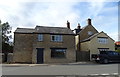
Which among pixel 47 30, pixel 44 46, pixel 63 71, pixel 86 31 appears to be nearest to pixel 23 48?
pixel 44 46

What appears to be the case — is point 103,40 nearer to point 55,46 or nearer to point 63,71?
point 55,46

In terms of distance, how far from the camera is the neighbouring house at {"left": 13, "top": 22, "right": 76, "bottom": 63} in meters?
32.6

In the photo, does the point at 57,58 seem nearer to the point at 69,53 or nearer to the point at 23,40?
the point at 69,53

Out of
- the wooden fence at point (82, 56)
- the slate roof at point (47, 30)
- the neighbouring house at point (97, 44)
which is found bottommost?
the wooden fence at point (82, 56)

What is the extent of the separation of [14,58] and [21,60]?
1.31 meters

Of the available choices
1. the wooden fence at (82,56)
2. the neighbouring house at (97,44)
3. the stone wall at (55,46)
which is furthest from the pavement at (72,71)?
→ the neighbouring house at (97,44)

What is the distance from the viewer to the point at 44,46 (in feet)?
107

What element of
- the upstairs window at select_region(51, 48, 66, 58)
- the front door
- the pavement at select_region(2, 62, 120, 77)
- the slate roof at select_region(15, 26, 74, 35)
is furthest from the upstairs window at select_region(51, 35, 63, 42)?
the pavement at select_region(2, 62, 120, 77)

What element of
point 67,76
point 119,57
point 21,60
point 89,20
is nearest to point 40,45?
point 21,60

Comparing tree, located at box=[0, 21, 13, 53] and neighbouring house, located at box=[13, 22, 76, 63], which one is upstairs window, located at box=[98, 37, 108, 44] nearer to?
neighbouring house, located at box=[13, 22, 76, 63]

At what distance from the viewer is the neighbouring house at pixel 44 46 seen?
32.6 meters

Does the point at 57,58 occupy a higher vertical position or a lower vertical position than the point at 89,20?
lower

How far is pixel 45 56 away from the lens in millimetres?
32438

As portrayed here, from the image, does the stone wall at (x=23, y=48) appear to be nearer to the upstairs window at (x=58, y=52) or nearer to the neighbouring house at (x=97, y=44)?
the upstairs window at (x=58, y=52)
